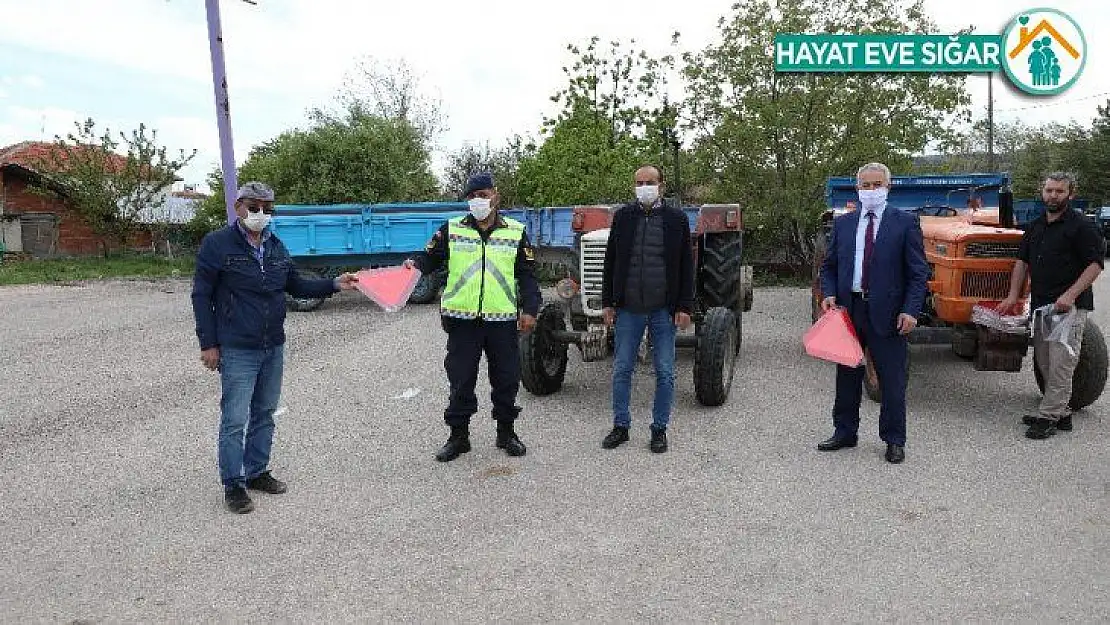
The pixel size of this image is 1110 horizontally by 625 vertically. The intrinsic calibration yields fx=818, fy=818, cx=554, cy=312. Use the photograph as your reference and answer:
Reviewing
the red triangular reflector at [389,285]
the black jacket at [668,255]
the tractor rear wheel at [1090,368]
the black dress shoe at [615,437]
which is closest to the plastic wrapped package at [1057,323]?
the tractor rear wheel at [1090,368]

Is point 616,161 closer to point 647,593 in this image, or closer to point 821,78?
point 821,78

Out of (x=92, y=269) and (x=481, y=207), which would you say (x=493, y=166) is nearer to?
(x=92, y=269)

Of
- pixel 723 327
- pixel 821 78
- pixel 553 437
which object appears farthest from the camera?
pixel 821 78

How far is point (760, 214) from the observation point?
53.0 ft

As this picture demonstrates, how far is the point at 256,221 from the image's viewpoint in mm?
4148

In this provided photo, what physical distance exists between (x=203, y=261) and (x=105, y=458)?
1908mm

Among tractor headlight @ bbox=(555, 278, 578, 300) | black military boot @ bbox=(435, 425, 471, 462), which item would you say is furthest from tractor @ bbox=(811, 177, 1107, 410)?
black military boot @ bbox=(435, 425, 471, 462)

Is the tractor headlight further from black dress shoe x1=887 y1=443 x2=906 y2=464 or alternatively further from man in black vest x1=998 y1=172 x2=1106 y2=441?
man in black vest x1=998 y1=172 x2=1106 y2=441

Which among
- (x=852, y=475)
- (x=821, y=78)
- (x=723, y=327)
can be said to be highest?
(x=821, y=78)

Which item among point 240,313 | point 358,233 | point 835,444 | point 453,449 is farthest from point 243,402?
point 358,233

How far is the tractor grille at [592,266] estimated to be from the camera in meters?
6.62

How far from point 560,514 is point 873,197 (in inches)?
102

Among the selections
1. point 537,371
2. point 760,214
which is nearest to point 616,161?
point 760,214

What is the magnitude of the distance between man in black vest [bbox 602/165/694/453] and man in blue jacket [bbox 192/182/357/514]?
6.58ft
